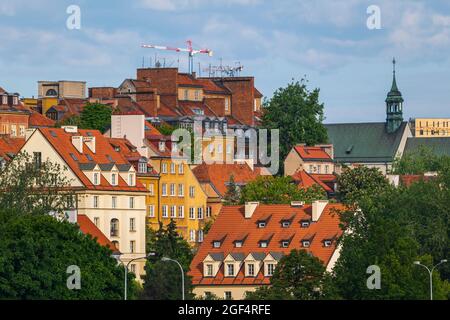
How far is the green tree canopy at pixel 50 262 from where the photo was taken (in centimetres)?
8831

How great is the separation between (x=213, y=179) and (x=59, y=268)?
62037mm

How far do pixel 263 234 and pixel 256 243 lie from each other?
3.71 feet

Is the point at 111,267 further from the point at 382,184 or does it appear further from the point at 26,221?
the point at 382,184

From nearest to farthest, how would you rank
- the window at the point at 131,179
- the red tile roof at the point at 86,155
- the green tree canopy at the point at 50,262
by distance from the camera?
the green tree canopy at the point at 50,262
the red tile roof at the point at 86,155
the window at the point at 131,179

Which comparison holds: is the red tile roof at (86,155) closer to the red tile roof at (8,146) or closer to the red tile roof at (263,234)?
the red tile roof at (8,146)

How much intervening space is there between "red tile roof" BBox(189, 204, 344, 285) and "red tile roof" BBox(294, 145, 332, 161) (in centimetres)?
6123

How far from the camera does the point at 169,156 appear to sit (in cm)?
14250

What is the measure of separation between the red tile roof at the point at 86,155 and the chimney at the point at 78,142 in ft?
0.69

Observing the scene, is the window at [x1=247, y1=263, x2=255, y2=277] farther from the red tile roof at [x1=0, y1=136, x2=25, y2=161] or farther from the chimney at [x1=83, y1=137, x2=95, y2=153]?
the red tile roof at [x1=0, y1=136, x2=25, y2=161]

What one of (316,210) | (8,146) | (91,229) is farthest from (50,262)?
(8,146)

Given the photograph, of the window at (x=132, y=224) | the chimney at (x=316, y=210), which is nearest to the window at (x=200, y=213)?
the window at (x=132, y=224)

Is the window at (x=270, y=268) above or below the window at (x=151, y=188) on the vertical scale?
below
